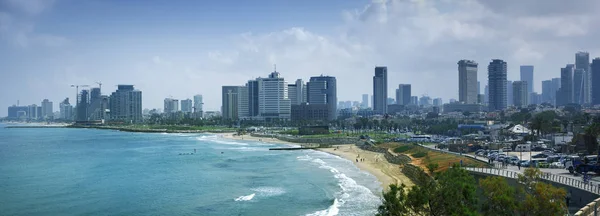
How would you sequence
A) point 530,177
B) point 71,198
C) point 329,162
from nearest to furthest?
1. point 530,177
2. point 71,198
3. point 329,162

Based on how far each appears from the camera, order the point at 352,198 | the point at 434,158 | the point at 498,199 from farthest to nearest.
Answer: the point at 434,158 < the point at 352,198 < the point at 498,199

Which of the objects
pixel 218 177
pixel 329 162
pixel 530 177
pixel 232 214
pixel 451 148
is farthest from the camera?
pixel 329 162

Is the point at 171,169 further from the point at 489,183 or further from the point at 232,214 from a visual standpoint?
the point at 489,183

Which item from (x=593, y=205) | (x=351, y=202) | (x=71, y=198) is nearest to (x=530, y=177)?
(x=593, y=205)

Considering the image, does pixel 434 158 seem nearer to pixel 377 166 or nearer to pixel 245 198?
pixel 377 166

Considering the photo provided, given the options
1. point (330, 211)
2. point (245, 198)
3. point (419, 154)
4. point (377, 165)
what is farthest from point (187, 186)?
point (419, 154)

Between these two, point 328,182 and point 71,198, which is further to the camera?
point 328,182

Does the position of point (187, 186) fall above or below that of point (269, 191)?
below

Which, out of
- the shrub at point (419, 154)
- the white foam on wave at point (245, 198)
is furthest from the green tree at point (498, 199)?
the shrub at point (419, 154)
